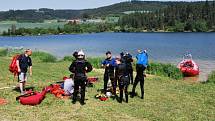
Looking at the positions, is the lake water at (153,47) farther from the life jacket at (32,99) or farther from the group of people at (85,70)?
the life jacket at (32,99)

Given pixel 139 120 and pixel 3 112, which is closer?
pixel 139 120

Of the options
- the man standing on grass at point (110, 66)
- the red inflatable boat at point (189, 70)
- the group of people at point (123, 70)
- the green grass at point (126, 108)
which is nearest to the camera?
the green grass at point (126, 108)

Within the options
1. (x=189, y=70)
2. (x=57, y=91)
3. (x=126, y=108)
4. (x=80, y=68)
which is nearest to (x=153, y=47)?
(x=189, y=70)

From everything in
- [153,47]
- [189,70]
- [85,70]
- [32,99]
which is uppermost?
[85,70]

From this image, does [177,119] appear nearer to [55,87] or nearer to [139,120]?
[139,120]

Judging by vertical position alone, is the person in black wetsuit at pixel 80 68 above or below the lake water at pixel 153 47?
above

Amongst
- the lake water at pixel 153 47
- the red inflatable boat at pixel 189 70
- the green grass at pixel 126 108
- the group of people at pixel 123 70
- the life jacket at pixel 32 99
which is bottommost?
the lake water at pixel 153 47

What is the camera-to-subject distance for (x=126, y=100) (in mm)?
16984

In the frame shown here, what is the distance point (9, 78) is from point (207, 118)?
1308cm

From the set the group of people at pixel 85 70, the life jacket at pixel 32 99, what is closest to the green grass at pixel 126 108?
the life jacket at pixel 32 99

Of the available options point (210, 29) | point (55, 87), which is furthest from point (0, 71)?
point (210, 29)

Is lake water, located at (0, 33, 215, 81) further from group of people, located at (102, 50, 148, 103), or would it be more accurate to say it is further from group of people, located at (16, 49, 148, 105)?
group of people, located at (16, 49, 148, 105)

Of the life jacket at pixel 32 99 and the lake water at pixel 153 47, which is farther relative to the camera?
the lake water at pixel 153 47

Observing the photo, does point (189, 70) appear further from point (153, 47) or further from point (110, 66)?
point (153, 47)
